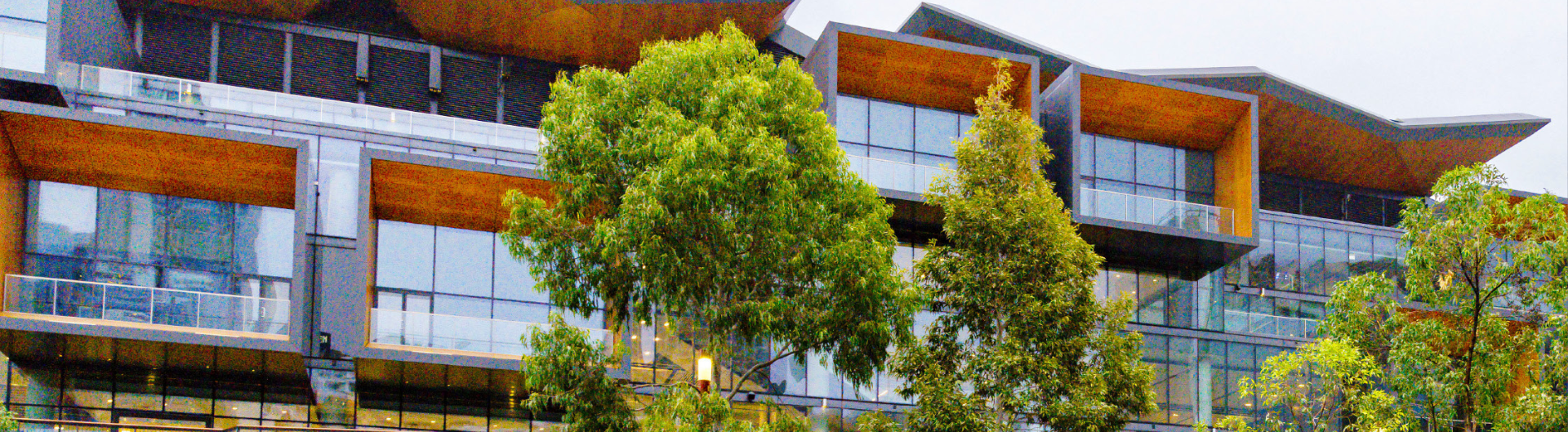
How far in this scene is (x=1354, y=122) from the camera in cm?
3378

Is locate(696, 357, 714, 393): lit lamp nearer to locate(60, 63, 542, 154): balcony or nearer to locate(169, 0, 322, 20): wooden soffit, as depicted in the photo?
locate(60, 63, 542, 154): balcony

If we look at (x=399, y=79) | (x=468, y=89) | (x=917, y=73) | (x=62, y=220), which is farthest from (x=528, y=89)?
(x=62, y=220)

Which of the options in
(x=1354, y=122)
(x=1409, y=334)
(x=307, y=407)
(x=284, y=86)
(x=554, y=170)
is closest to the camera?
(x=554, y=170)

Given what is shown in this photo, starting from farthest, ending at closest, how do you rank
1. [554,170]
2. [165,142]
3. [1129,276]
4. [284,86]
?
1. [1129,276]
2. [284,86]
3. [165,142]
4. [554,170]

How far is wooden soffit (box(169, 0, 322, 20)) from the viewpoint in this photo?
27.3 m

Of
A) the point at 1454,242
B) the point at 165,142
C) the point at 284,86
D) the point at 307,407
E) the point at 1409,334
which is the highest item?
the point at 284,86

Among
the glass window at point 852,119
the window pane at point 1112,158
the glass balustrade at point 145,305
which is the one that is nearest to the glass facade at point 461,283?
the glass balustrade at point 145,305

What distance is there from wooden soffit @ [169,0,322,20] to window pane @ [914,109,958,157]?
14.3 metres

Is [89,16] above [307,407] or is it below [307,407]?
above

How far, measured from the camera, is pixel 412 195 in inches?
933

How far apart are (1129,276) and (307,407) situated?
62.0 feet

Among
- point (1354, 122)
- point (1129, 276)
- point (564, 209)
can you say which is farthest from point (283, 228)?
point (1354, 122)

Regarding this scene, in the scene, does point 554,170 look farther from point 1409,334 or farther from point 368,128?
point 1409,334

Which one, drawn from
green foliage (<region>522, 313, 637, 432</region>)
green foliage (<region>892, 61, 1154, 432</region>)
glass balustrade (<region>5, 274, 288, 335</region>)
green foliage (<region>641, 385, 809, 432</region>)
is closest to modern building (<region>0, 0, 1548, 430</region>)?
glass balustrade (<region>5, 274, 288, 335</region>)
